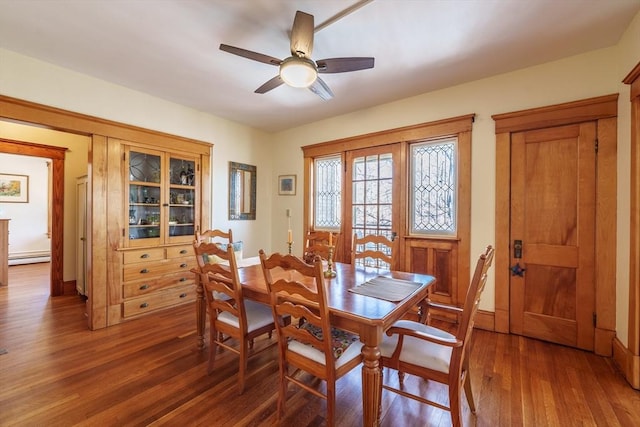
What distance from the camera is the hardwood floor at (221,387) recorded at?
1.69m

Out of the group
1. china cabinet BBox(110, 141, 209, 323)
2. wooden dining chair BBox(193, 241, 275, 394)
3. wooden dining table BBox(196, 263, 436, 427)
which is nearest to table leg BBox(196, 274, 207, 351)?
wooden dining chair BBox(193, 241, 275, 394)

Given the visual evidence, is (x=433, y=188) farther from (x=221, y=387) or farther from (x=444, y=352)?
(x=221, y=387)

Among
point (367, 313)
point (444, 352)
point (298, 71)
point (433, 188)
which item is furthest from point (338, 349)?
point (433, 188)

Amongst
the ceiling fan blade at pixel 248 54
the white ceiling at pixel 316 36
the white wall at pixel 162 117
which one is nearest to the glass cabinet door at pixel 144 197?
the white wall at pixel 162 117

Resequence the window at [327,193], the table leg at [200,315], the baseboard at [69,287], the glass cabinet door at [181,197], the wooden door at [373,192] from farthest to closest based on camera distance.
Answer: the window at [327,193] → the baseboard at [69,287] → the glass cabinet door at [181,197] → the wooden door at [373,192] → the table leg at [200,315]

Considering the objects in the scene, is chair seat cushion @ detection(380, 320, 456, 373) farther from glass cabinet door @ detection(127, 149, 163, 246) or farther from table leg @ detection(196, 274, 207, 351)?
glass cabinet door @ detection(127, 149, 163, 246)

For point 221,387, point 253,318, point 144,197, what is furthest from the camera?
point 144,197

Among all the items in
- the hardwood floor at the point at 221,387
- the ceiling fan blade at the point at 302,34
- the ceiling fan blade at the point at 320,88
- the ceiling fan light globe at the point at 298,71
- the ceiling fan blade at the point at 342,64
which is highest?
the ceiling fan blade at the point at 302,34

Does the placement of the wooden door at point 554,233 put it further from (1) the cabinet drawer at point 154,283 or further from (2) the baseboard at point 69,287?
(2) the baseboard at point 69,287

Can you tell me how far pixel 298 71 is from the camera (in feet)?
6.31

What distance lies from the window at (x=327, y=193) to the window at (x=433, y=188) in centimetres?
114

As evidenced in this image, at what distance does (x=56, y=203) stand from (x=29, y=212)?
3904 millimetres

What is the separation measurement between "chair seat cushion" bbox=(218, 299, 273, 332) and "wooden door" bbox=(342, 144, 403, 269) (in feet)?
6.54

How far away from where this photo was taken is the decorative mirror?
14.6ft
